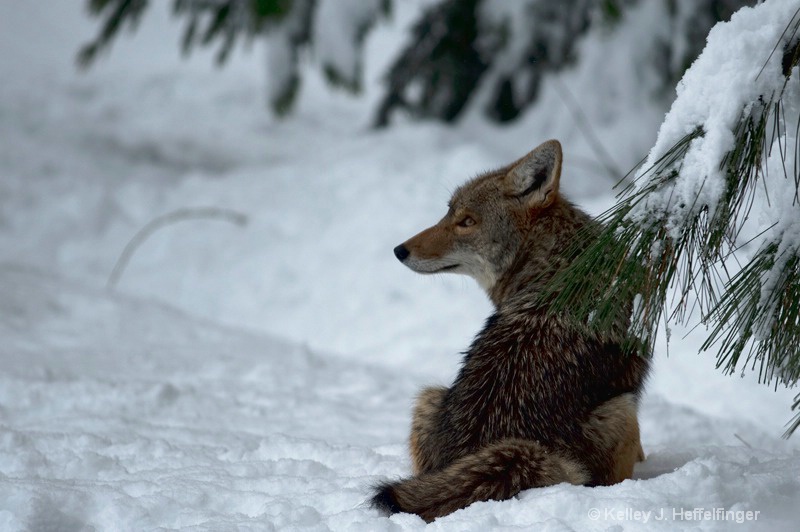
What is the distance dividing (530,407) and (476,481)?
36 centimetres

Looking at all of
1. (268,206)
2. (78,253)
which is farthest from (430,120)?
(78,253)

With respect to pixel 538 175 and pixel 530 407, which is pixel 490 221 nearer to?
pixel 538 175

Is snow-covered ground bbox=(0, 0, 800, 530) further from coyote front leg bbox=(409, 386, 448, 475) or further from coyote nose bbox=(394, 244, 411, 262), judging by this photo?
coyote nose bbox=(394, 244, 411, 262)

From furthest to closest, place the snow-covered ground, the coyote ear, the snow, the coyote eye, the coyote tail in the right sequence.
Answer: the coyote eye → the coyote ear → the snow-covered ground → the coyote tail → the snow

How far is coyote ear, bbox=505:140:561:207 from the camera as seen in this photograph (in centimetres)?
366

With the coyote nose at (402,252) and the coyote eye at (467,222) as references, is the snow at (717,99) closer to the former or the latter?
the coyote eye at (467,222)

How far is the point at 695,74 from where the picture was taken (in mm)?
2527

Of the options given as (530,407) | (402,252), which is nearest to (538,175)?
(402,252)

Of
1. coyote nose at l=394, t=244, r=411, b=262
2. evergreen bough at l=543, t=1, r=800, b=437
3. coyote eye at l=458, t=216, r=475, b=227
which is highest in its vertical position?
coyote eye at l=458, t=216, r=475, b=227

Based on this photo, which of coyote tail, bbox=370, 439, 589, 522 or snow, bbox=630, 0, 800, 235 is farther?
coyote tail, bbox=370, 439, 589, 522

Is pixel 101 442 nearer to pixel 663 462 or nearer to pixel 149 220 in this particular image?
pixel 663 462

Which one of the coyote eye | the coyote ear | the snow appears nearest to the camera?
the snow

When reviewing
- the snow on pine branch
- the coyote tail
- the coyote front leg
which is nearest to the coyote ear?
the coyote front leg

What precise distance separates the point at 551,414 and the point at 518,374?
0.18m
